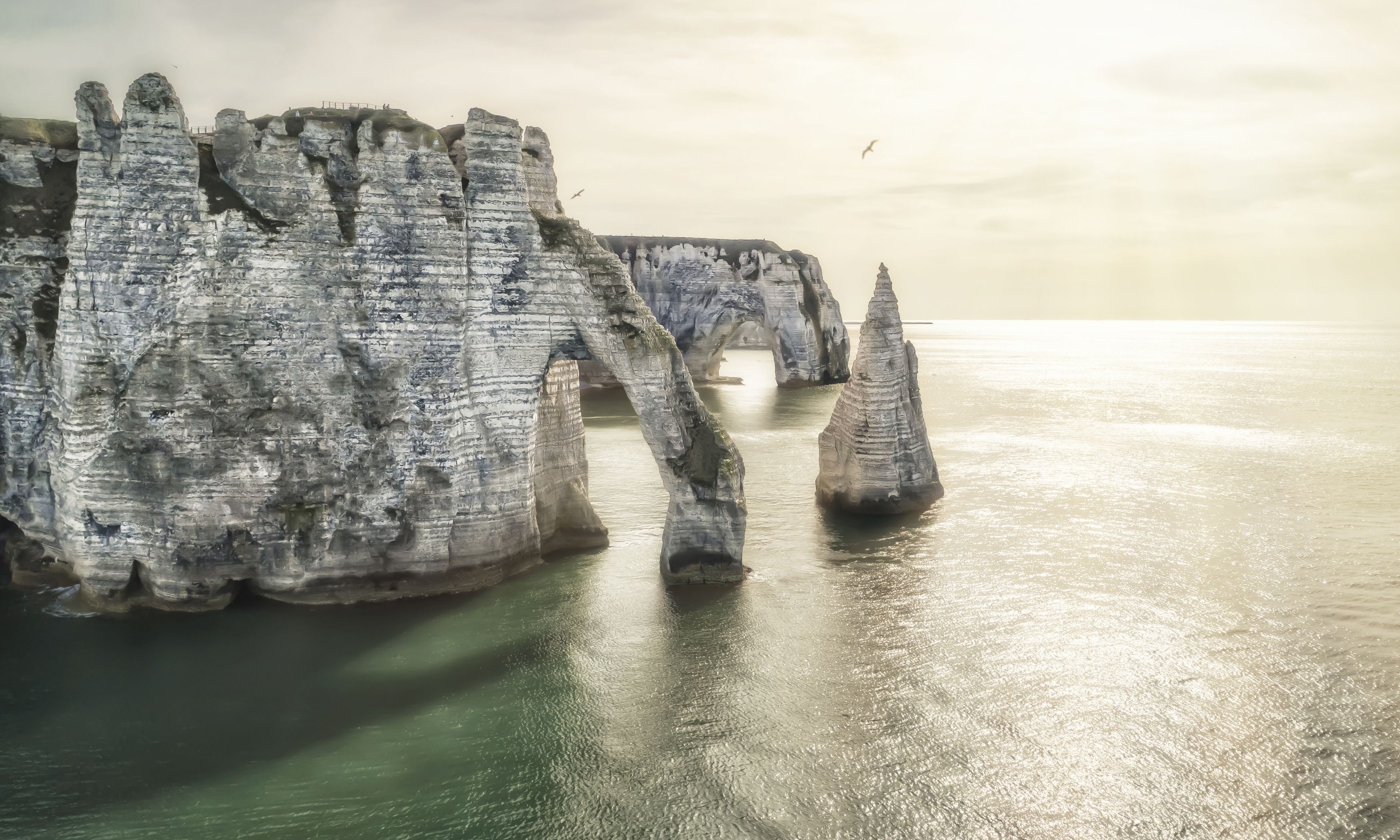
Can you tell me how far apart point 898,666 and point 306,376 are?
13.5 m

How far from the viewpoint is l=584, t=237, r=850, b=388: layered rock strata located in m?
63.2

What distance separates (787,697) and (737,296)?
51122 mm

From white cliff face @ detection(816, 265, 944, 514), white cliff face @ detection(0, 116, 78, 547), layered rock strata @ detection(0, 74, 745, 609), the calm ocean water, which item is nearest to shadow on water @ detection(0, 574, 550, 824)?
the calm ocean water

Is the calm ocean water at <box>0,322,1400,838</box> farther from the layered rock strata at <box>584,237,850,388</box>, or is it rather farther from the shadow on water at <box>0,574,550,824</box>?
the layered rock strata at <box>584,237,850,388</box>

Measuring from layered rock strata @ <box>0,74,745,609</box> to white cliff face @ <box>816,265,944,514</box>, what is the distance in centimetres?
792

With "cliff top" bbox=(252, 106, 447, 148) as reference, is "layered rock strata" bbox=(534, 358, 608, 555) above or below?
below

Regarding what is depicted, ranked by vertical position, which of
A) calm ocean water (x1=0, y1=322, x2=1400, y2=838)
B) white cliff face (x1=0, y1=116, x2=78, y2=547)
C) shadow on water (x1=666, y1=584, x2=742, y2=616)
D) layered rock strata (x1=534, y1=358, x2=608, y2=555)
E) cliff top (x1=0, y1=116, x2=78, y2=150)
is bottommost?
calm ocean water (x1=0, y1=322, x2=1400, y2=838)

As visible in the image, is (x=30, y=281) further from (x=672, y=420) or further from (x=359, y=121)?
(x=672, y=420)

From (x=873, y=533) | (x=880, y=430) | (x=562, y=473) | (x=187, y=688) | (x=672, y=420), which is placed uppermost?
(x=672, y=420)

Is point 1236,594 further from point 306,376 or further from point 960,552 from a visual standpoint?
point 306,376

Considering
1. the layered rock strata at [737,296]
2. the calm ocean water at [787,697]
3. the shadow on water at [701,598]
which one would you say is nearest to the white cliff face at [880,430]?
the calm ocean water at [787,697]

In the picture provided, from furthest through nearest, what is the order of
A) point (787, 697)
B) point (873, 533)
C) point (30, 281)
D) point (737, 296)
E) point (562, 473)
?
point (737, 296)
point (873, 533)
point (562, 473)
point (30, 281)
point (787, 697)

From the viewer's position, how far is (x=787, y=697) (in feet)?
48.2

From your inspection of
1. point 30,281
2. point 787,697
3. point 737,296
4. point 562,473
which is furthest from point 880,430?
point 737,296
